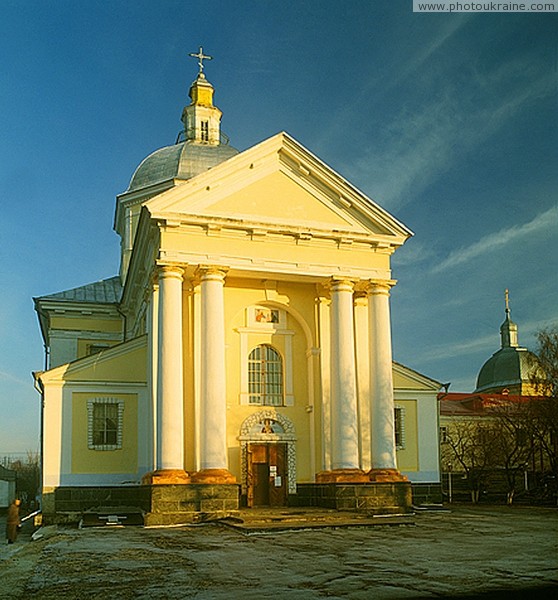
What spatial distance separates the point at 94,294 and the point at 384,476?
60.8ft

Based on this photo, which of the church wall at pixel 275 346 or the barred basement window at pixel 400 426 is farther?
the barred basement window at pixel 400 426

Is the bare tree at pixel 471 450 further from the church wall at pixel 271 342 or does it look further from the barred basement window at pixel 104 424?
the barred basement window at pixel 104 424

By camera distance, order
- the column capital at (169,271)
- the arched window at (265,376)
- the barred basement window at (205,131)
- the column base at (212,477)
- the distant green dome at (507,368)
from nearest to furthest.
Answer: the column base at (212,477) → the column capital at (169,271) → the arched window at (265,376) → the barred basement window at (205,131) → the distant green dome at (507,368)

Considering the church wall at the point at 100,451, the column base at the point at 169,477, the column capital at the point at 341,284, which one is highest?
the column capital at the point at 341,284

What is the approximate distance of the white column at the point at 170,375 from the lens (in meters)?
23.9

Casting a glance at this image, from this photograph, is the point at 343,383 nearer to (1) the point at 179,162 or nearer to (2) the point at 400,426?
(2) the point at 400,426

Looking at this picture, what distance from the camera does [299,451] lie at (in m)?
28.1

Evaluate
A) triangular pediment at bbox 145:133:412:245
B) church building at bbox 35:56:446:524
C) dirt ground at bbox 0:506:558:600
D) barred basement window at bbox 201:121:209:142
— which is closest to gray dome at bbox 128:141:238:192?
barred basement window at bbox 201:121:209:142

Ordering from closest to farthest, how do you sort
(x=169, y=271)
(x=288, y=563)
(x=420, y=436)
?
(x=288, y=563) < (x=169, y=271) < (x=420, y=436)

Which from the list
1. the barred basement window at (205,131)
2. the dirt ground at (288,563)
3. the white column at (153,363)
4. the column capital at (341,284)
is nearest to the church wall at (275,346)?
the column capital at (341,284)

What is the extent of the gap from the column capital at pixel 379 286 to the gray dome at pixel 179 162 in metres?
13.5

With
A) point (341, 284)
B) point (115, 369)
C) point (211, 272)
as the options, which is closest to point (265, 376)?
point (341, 284)

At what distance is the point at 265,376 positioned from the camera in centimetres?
2820

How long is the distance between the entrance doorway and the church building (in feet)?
0.16
